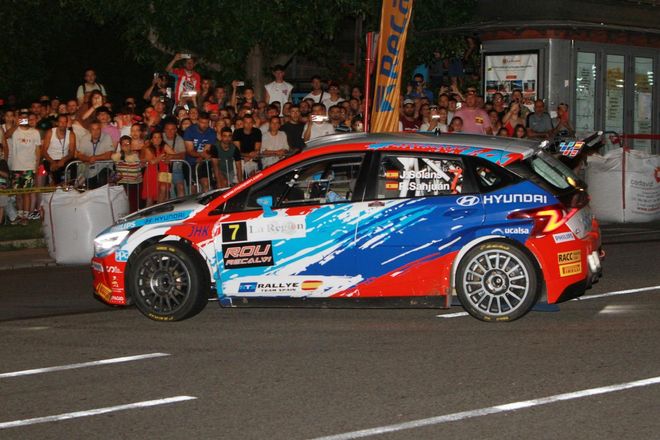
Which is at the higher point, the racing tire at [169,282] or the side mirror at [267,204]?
the side mirror at [267,204]

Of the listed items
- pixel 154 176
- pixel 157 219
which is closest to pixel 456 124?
pixel 154 176

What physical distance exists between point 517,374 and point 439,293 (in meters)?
2.08

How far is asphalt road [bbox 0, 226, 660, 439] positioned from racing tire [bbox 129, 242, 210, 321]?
142 millimetres

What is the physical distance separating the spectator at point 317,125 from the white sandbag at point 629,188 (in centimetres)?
440

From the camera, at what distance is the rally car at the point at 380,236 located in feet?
34.6

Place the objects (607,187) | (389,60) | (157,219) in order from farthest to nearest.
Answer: (607,187) → (389,60) → (157,219)

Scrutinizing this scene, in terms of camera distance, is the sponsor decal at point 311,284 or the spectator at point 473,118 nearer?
the sponsor decal at point 311,284

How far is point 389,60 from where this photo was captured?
57.5ft

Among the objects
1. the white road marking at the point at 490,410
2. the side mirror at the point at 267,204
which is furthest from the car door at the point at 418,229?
the white road marking at the point at 490,410

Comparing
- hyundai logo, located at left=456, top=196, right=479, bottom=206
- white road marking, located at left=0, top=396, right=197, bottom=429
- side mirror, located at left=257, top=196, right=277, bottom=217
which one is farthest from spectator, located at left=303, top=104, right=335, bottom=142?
white road marking, located at left=0, top=396, right=197, bottom=429

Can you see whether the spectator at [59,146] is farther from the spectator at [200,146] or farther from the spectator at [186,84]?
the spectator at [186,84]

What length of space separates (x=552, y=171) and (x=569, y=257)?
0.86m

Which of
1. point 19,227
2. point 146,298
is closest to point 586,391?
point 146,298

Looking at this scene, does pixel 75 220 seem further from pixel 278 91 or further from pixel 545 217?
pixel 278 91
